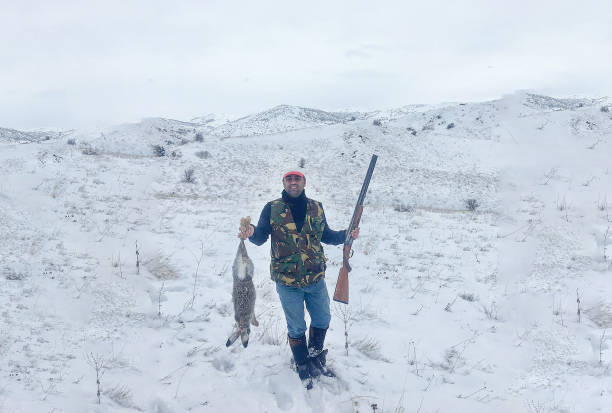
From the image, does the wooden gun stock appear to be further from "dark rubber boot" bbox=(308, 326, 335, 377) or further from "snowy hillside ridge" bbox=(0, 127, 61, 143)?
"snowy hillside ridge" bbox=(0, 127, 61, 143)

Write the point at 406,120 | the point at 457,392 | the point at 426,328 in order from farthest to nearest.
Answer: the point at 406,120 → the point at 426,328 → the point at 457,392

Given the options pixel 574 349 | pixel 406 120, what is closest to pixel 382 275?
pixel 574 349

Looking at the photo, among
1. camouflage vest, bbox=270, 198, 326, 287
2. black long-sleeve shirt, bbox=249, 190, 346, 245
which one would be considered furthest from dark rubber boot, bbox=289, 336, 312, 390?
black long-sleeve shirt, bbox=249, 190, 346, 245

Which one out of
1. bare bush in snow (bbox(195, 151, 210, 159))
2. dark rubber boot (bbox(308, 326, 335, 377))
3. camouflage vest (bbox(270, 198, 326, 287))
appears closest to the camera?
camouflage vest (bbox(270, 198, 326, 287))

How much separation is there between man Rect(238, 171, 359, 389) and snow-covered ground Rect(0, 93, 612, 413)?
63 cm

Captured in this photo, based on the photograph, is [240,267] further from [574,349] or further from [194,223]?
[194,223]

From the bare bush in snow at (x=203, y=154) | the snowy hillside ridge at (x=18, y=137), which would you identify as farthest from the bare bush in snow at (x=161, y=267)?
the snowy hillside ridge at (x=18, y=137)

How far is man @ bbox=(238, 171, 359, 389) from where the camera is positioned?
12.6 ft

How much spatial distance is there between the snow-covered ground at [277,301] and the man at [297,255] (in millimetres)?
629

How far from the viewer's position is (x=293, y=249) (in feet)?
12.6

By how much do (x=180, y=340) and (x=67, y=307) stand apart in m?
1.71

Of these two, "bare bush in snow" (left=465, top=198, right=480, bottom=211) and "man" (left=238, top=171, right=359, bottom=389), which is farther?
"bare bush in snow" (left=465, top=198, right=480, bottom=211)

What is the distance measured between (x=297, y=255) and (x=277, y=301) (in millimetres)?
2573

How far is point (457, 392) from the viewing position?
4121 mm
